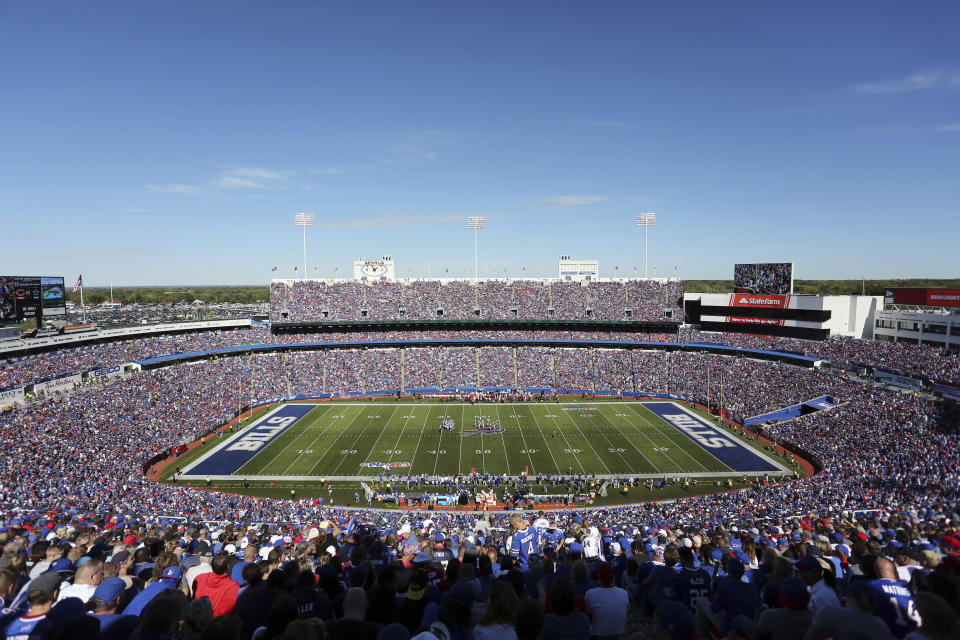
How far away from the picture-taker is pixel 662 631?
15.8ft

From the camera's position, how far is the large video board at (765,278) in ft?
173

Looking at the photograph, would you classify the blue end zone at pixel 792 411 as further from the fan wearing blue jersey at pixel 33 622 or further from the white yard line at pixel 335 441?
the fan wearing blue jersey at pixel 33 622

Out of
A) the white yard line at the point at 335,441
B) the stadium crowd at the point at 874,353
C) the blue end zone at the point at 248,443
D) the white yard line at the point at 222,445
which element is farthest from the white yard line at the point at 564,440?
the stadium crowd at the point at 874,353

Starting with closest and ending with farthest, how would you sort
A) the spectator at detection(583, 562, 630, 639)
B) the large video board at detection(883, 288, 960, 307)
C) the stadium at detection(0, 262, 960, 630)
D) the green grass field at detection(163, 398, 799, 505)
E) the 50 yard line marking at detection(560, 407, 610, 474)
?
the spectator at detection(583, 562, 630, 639), the stadium at detection(0, 262, 960, 630), the green grass field at detection(163, 398, 799, 505), the 50 yard line marking at detection(560, 407, 610, 474), the large video board at detection(883, 288, 960, 307)

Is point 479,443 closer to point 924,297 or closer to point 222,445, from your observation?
point 222,445

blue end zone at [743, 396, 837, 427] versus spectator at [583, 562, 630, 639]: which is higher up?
spectator at [583, 562, 630, 639]

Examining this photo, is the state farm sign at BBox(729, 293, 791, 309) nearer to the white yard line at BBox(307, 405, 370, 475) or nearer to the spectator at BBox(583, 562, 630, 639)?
the white yard line at BBox(307, 405, 370, 475)

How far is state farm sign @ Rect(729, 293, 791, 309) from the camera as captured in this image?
52547mm

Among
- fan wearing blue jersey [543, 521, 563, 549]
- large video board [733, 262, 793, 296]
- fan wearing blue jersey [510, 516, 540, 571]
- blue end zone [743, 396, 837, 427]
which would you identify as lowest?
blue end zone [743, 396, 837, 427]

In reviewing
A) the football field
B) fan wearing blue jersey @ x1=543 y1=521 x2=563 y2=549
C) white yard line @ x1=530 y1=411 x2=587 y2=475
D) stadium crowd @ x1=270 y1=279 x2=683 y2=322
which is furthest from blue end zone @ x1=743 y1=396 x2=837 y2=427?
fan wearing blue jersey @ x1=543 y1=521 x2=563 y2=549

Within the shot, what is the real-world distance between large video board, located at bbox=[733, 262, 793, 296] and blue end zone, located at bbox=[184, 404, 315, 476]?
156ft

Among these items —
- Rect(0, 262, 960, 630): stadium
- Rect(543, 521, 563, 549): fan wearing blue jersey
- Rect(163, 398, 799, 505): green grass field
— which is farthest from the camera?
Rect(163, 398, 799, 505): green grass field

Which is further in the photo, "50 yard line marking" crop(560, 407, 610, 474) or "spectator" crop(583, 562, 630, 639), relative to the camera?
"50 yard line marking" crop(560, 407, 610, 474)

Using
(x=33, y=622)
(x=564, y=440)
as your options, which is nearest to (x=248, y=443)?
(x=564, y=440)
